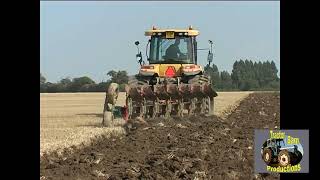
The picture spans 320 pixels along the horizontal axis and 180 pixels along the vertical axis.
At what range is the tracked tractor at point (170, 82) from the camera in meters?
16.6

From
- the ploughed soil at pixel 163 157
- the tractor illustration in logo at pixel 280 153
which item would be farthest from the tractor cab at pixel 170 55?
the tractor illustration in logo at pixel 280 153

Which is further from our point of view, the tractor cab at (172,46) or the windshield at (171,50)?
the windshield at (171,50)

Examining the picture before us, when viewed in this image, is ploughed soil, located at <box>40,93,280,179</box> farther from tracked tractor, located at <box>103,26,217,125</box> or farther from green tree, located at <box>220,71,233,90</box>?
tracked tractor, located at <box>103,26,217,125</box>

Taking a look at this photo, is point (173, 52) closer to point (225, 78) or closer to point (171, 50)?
point (171, 50)

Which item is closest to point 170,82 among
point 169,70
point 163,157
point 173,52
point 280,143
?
point 169,70

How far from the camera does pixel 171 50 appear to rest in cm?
1744

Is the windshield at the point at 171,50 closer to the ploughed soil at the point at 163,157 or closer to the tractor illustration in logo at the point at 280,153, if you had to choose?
the ploughed soil at the point at 163,157

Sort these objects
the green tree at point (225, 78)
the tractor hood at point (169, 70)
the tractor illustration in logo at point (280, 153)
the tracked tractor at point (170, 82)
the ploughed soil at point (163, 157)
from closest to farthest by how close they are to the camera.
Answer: the tractor illustration in logo at point (280, 153)
the ploughed soil at point (163, 157)
the green tree at point (225, 78)
the tracked tractor at point (170, 82)
the tractor hood at point (169, 70)

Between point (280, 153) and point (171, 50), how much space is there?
11.9m

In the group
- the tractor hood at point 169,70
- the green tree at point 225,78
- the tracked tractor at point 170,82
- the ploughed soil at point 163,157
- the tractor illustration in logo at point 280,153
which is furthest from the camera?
the tractor hood at point 169,70

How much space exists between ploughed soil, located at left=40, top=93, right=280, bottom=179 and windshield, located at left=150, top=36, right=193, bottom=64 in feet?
14.8

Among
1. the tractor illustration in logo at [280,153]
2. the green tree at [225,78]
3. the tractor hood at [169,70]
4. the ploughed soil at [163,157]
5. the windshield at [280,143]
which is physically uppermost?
the tractor hood at [169,70]

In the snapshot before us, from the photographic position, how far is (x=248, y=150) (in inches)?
359

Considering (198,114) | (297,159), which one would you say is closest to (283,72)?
(297,159)
